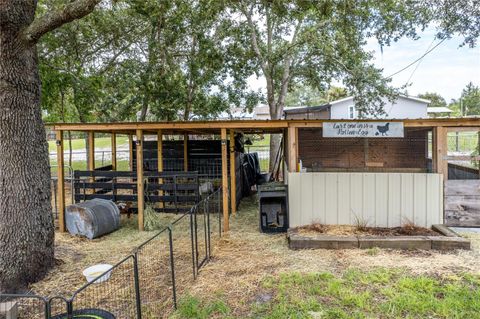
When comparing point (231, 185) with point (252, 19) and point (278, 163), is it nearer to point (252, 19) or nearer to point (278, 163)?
point (278, 163)

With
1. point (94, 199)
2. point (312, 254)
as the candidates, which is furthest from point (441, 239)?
point (94, 199)

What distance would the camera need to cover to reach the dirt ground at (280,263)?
3850mm

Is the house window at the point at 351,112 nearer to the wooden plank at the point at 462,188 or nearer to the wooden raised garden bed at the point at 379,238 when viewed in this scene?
the wooden plank at the point at 462,188

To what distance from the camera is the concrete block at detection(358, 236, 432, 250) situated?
5.05 m

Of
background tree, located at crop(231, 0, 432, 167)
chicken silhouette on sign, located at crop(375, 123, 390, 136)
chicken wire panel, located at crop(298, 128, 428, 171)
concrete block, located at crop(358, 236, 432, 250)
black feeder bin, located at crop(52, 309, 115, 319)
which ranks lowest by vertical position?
concrete block, located at crop(358, 236, 432, 250)

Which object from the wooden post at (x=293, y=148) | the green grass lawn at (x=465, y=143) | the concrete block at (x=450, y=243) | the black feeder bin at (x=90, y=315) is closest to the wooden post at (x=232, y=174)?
the wooden post at (x=293, y=148)

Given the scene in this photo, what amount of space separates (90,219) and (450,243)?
5961 mm

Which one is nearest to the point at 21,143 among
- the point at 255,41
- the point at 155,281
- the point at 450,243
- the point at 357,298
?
the point at 155,281

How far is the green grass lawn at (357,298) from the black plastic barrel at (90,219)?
3363 mm

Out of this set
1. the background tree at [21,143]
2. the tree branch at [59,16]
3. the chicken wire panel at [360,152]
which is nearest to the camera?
the tree branch at [59,16]

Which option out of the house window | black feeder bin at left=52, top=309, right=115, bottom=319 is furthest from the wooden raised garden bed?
the house window

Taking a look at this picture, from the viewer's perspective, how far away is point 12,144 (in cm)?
431

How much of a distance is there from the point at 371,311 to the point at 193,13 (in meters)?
9.02

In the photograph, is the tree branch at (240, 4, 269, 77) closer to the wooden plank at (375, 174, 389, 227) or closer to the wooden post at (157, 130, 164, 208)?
the wooden post at (157, 130, 164, 208)
